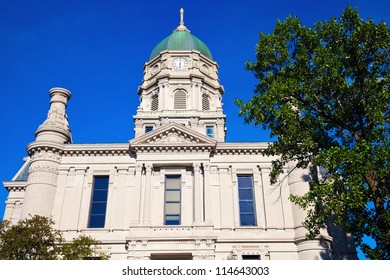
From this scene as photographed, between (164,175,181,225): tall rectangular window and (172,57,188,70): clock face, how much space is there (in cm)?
1818

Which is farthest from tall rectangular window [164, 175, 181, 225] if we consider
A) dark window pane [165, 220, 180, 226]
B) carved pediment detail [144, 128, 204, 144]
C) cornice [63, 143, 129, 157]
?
cornice [63, 143, 129, 157]

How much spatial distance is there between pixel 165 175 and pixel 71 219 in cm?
801

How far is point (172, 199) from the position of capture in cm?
3038

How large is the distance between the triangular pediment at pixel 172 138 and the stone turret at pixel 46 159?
6.51 metres

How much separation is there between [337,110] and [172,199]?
53.3 feet

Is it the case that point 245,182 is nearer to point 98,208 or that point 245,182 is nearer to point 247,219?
point 247,219

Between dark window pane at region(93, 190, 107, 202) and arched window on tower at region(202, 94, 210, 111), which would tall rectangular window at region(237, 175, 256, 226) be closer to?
dark window pane at region(93, 190, 107, 202)

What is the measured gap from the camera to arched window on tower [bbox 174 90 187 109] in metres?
42.1

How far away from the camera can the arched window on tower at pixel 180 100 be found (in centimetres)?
4212

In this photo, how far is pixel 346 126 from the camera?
17.8 m

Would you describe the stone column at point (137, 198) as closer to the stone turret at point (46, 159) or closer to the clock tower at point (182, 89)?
the stone turret at point (46, 159)

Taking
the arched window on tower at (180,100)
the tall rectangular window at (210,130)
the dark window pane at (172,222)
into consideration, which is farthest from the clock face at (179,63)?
the dark window pane at (172,222)

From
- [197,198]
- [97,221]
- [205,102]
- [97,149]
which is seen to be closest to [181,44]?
[205,102]

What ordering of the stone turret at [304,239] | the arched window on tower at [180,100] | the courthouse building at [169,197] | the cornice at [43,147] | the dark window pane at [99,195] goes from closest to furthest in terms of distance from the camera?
the stone turret at [304,239]
the courthouse building at [169,197]
the dark window pane at [99,195]
the cornice at [43,147]
the arched window on tower at [180,100]
